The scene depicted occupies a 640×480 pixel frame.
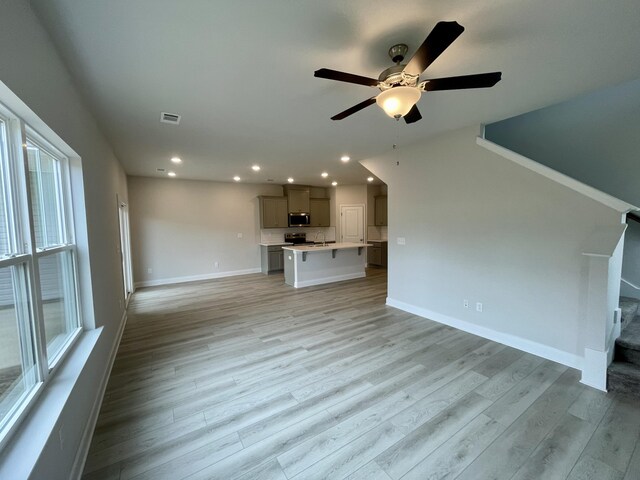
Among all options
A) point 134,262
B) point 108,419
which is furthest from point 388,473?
point 134,262

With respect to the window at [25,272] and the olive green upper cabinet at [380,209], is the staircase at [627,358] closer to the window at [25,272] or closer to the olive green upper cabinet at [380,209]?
the window at [25,272]

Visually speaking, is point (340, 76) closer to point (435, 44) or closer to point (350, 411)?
point (435, 44)

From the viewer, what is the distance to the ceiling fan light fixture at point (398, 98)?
1.75 meters

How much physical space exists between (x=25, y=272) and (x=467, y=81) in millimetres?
2728

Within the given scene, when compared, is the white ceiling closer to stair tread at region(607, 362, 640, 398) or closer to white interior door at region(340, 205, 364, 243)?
stair tread at region(607, 362, 640, 398)

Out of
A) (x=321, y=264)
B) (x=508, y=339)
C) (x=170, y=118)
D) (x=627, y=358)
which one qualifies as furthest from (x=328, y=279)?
(x=627, y=358)

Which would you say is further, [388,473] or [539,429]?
[539,429]

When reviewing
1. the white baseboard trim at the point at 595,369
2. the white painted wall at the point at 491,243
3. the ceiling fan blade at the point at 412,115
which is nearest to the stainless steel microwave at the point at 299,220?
the white painted wall at the point at 491,243

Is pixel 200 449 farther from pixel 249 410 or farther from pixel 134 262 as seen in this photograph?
pixel 134 262

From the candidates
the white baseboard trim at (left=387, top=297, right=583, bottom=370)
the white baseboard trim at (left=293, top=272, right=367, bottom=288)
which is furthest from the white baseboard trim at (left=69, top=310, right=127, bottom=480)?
the white baseboard trim at (left=387, top=297, right=583, bottom=370)

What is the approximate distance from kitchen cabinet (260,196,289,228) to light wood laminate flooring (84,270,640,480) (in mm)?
4410

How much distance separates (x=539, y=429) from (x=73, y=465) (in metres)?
2.98

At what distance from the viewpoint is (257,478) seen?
4.95ft

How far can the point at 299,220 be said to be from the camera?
8.09 metres
